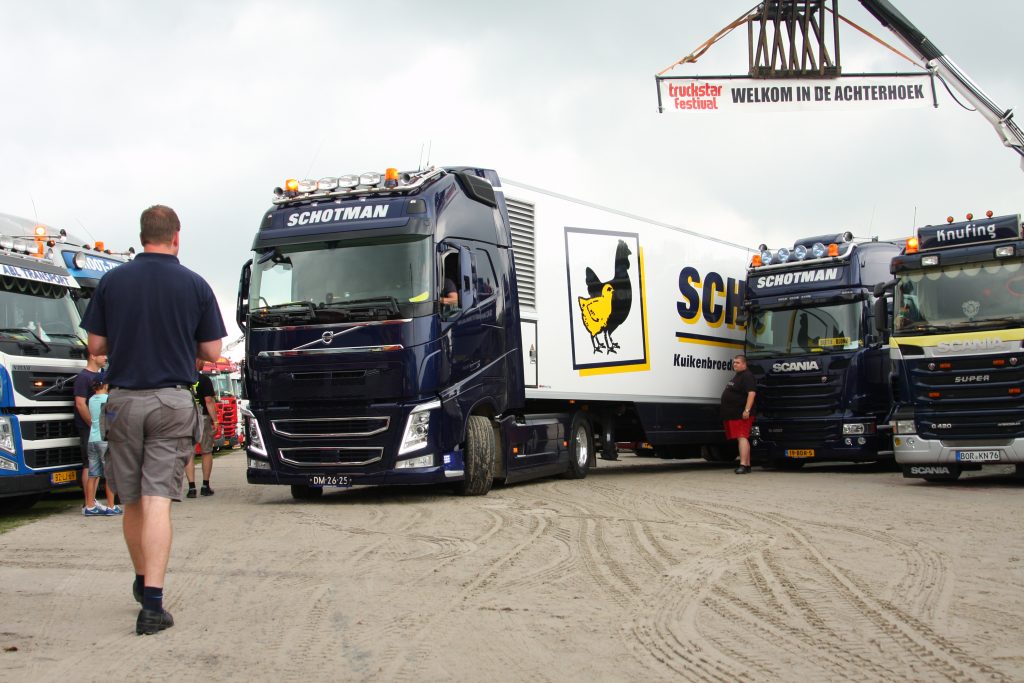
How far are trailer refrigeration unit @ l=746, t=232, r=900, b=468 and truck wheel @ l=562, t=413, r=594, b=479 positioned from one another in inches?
140

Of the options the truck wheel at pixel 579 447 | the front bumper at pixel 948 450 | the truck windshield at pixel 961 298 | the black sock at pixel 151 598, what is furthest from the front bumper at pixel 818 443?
the black sock at pixel 151 598

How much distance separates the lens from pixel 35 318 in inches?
487

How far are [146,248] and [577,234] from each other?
31.8 ft

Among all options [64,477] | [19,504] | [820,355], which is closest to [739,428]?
[820,355]

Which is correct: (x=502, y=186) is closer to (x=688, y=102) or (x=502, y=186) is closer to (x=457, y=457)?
(x=457, y=457)

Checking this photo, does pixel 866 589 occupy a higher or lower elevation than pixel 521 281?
lower

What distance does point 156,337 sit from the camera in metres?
5.86

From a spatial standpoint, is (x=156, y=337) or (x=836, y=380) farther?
(x=836, y=380)

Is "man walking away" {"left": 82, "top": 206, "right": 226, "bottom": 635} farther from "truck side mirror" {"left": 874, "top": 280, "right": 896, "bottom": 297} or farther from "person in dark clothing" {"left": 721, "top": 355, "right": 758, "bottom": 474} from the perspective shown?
"person in dark clothing" {"left": 721, "top": 355, "right": 758, "bottom": 474}

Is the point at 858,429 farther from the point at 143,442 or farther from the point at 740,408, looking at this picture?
the point at 143,442

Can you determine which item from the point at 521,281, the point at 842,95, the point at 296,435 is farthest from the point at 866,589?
the point at 842,95

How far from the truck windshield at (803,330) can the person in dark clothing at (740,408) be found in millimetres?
770

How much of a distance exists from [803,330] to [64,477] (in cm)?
1151

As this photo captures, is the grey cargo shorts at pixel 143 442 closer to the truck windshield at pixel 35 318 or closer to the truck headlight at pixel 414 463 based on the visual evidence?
the truck headlight at pixel 414 463
